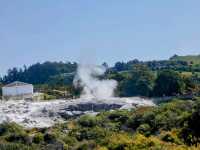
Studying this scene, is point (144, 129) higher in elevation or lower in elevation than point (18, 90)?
lower

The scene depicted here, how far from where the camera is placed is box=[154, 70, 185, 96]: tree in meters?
80.3

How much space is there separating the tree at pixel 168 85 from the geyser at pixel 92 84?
22.6 ft

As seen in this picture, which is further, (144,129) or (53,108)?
(53,108)

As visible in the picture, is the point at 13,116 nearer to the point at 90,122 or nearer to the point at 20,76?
the point at 90,122

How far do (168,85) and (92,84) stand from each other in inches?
628

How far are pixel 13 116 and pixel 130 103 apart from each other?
1333 centimetres

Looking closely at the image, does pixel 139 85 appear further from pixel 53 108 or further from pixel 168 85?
pixel 53 108

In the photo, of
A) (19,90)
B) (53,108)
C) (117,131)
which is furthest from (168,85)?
(117,131)

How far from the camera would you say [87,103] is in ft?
247

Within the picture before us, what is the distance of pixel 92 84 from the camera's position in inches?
3679

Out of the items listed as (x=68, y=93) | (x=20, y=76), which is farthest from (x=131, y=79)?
(x=20, y=76)

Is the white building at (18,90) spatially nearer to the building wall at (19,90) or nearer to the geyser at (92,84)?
the building wall at (19,90)

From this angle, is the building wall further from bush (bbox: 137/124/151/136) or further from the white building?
bush (bbox: 137/124/151/136)

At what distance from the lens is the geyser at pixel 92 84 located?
88119 mm
